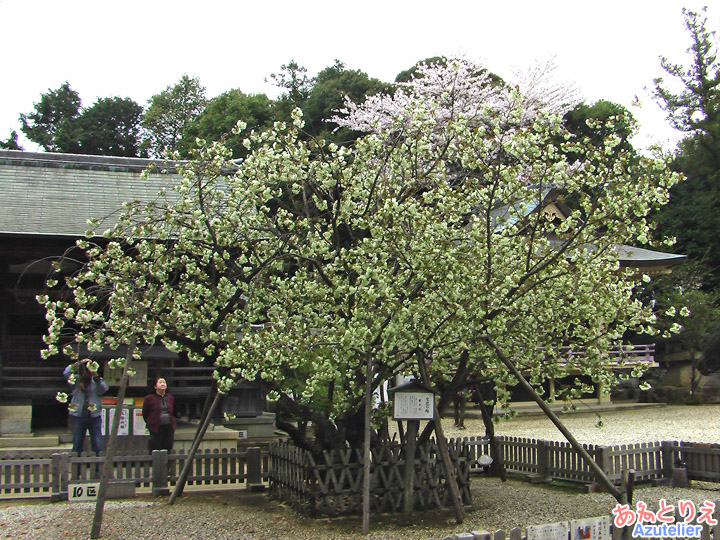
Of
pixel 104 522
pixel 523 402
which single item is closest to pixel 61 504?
pixel 104 522

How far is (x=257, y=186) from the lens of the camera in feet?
33.5

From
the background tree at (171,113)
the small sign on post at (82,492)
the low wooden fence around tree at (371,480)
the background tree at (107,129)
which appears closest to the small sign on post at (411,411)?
the low wooden fence around tree at (371,480)

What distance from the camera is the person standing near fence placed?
1352 centimetres

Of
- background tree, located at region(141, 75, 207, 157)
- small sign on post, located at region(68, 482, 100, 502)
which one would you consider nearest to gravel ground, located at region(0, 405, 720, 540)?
small sign on post, located at region(68, 482, 100, 502)

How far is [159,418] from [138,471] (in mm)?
1366

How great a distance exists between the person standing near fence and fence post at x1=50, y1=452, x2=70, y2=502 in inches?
74.8

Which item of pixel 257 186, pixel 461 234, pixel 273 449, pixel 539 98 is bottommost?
pixel 273 449

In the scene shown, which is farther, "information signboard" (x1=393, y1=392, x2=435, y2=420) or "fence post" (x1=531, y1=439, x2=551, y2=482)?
"fence post" (x1=531, y1=439, x2=551, y2=482)

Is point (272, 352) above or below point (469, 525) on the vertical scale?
above

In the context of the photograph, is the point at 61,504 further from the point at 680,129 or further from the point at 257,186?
the point at 680,129

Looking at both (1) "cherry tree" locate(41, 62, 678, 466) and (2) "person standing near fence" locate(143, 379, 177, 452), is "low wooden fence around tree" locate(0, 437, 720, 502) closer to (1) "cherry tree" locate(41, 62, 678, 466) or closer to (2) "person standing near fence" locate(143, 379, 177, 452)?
(1) "cherry tree" locate(41, 62, 678, 466)

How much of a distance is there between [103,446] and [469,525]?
895cm

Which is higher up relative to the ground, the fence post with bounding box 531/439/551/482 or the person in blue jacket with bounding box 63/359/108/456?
the person in blue jacket with bounding box 63/359/108/456

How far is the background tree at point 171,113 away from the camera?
50.2 meters
